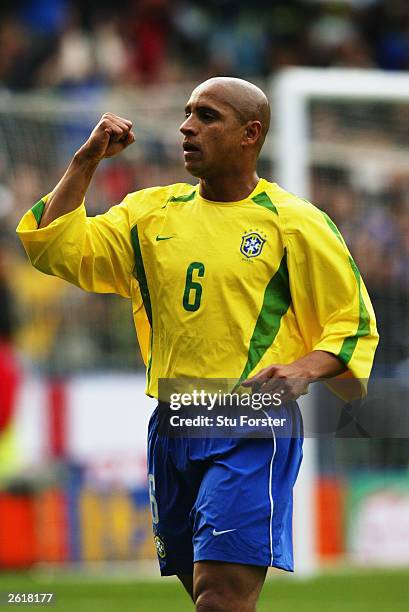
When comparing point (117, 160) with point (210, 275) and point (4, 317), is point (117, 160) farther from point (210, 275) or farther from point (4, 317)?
point (210, 275)

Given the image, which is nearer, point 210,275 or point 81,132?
point 210,275

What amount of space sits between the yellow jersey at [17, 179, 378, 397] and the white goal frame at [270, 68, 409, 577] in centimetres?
526

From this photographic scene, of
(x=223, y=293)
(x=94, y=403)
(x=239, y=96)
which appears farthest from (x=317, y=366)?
Answer: (x=94, y=403)

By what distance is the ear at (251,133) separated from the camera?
5.15 m

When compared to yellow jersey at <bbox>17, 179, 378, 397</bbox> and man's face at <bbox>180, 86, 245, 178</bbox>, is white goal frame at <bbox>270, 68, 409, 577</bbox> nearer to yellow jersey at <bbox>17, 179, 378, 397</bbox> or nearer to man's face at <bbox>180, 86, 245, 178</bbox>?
yellow jersey at <bbox>17, 179, 378, 397</bbox>

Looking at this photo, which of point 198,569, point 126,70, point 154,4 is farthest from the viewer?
point 154,4

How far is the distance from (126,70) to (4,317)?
467cm

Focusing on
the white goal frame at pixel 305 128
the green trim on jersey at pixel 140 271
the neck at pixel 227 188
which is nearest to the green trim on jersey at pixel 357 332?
the neck at pixel 227 188

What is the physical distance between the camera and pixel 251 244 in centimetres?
511

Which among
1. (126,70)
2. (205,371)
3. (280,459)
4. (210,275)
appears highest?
(126,70)

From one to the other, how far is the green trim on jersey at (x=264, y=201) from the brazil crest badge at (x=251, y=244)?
12 centimetres

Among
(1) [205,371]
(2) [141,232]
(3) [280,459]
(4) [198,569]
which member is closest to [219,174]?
(2) [141,232]

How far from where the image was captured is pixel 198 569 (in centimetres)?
491

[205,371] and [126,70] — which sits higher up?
[126,70]
